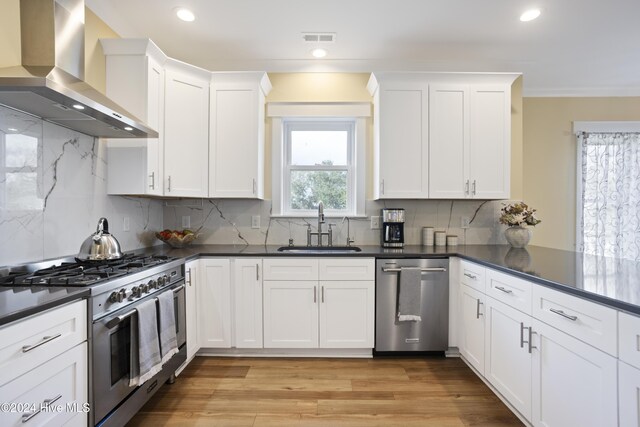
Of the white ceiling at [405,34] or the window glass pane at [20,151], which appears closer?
the window glass pane at [20,151]

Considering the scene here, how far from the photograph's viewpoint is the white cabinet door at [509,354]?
1.73 m

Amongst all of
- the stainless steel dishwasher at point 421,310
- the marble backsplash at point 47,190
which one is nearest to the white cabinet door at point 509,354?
the stainless steel dishwasher at point 421,310

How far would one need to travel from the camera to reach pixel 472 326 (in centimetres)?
240

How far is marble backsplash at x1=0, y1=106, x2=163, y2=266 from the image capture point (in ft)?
5.44

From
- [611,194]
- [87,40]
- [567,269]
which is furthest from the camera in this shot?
[611,194]

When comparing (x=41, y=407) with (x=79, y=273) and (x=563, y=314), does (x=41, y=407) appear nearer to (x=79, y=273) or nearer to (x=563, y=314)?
(x=79, y=273)

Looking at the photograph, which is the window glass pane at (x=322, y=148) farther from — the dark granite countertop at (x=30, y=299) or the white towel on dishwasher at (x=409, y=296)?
the dark granite countertop at (x=30, y=299)

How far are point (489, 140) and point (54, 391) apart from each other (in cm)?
338

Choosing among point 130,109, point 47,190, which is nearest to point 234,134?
point 130,109

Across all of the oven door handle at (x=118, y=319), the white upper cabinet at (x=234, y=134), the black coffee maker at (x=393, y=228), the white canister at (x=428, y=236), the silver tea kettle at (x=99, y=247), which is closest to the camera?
the oven door handle at (x=118, y=319)

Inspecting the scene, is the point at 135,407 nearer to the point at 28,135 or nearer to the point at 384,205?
the point at 28,135

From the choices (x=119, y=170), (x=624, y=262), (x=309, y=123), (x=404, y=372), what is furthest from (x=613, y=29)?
(x=119, y=170)

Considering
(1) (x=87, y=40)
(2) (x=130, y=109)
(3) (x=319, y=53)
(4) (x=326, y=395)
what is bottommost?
(4) (x=326, y=395)

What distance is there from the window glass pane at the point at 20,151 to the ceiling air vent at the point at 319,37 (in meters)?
2.06
